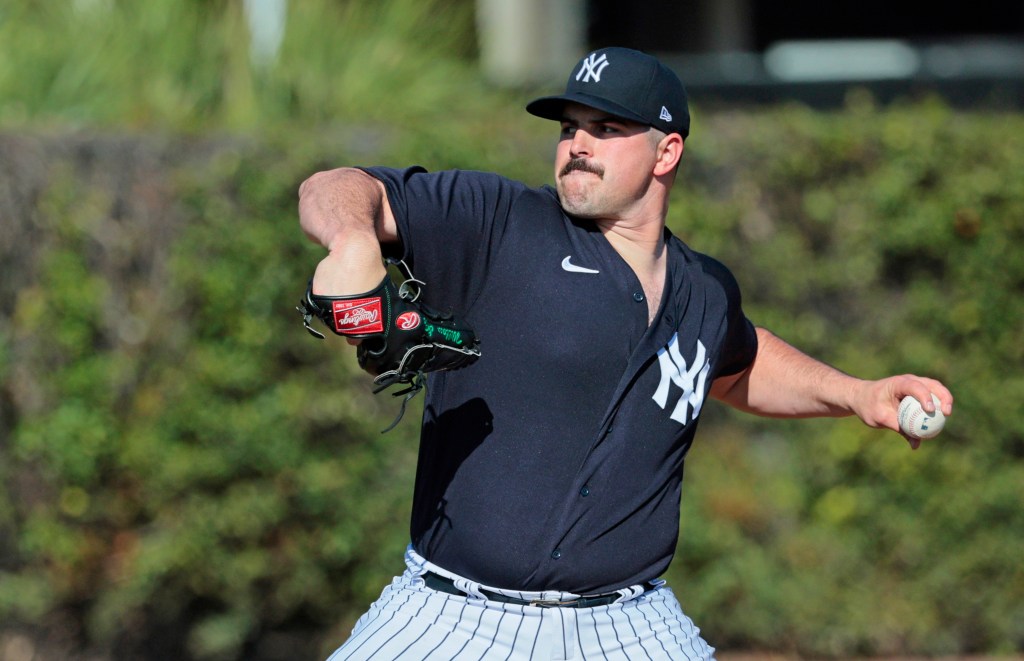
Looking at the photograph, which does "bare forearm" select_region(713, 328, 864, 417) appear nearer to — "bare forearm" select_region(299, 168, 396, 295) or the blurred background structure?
"bare forearm" select_region(299, 168, 396, 295)

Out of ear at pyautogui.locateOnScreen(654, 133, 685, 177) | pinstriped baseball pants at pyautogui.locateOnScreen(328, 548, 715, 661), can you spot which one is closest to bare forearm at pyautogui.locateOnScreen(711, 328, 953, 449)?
ear at pyautogui.locateOnScreen(654, 133, 685, 177)

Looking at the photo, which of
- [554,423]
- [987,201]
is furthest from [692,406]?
[987,201]

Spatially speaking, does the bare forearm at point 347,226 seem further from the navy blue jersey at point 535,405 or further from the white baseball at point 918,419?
the white baseball at point 918,419

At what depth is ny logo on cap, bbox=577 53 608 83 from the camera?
3.70m

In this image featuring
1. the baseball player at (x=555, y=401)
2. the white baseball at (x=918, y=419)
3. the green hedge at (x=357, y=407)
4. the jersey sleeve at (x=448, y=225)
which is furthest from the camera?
the green hedge at (x=357, y=407)

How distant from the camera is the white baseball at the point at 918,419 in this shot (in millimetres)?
3662

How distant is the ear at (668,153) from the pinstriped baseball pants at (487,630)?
1.21m

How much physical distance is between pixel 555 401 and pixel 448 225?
55cm

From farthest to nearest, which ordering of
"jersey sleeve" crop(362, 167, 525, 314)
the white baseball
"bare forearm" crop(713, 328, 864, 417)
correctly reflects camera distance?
"bare forearm" crop(713, 328, 864, 417), the white baseball, "jersey sleeve" crop(362, 167, 525, 314)

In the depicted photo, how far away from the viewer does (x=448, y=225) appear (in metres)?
3.49

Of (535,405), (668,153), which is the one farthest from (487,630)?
(668,153)

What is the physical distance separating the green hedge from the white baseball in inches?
122

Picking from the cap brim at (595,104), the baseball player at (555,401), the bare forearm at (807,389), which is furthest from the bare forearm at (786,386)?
the cap brim at (595,104)

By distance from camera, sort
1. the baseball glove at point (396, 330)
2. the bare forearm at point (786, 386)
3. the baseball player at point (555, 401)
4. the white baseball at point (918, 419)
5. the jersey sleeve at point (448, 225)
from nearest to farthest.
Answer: the baseball glove at point (396, 330) → the jersey sleeve at point (448, 225) → the baseball player at point (555, 401) → the white baseball at point (918, 419) → the bare forearm at point (786, 386)
